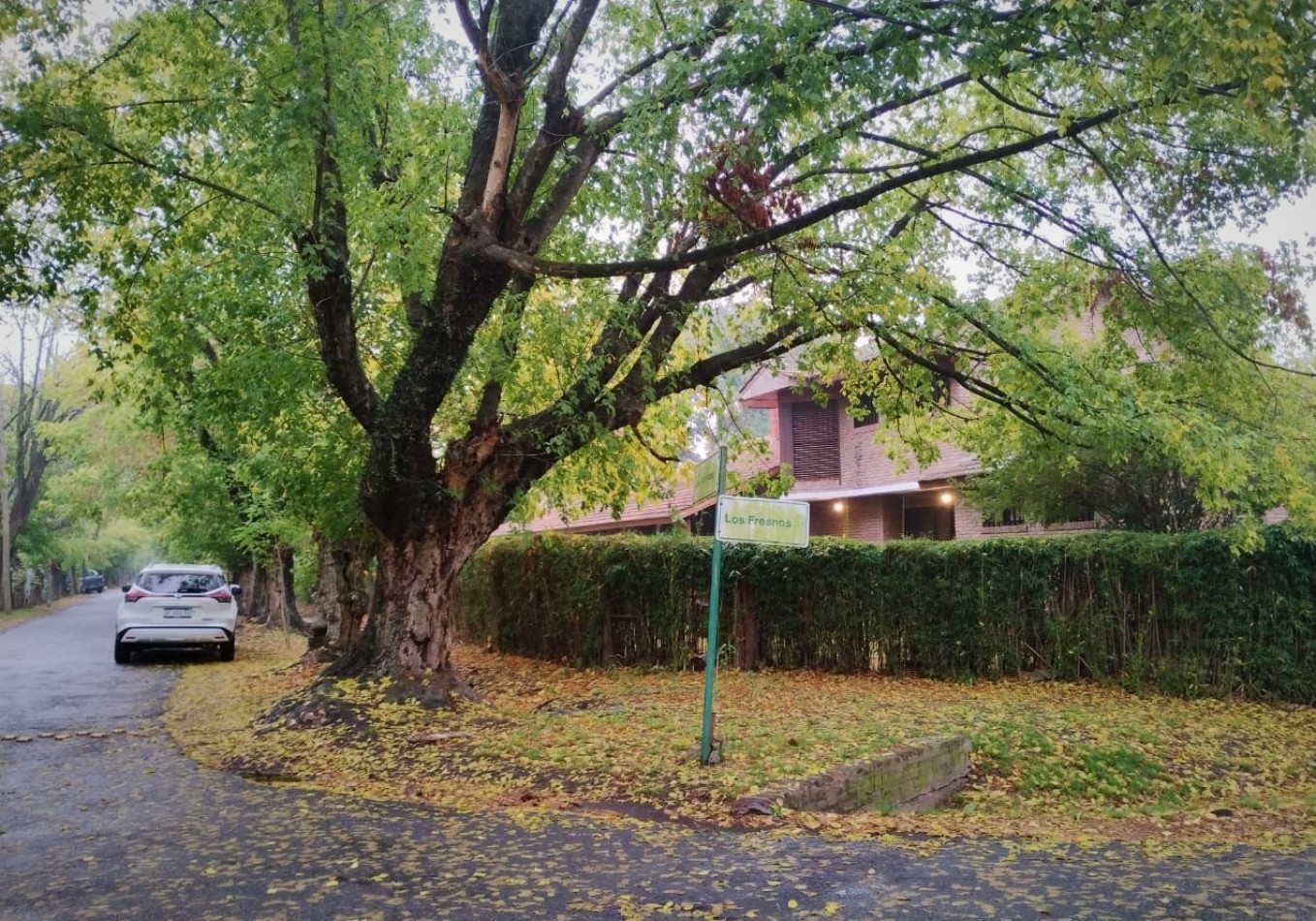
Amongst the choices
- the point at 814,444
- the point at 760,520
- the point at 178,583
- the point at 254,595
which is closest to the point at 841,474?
the point at 814,444

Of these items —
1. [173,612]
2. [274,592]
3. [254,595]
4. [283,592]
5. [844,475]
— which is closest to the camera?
[173,612]

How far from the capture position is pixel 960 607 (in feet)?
46.1

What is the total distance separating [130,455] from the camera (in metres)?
31.3

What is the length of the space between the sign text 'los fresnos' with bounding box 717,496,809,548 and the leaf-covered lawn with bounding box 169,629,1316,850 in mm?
1809

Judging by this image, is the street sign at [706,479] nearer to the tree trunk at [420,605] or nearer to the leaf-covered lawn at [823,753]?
the leaf-covered lawn at [823,753]

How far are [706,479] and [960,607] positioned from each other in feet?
22.9

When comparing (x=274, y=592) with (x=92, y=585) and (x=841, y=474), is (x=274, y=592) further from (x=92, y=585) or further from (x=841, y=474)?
(x=92, y=585)

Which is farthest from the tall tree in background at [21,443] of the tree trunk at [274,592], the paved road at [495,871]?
the paved road at [495,871]

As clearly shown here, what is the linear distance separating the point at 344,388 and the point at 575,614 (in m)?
7.35

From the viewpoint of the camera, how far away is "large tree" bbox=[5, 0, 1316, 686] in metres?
7.67

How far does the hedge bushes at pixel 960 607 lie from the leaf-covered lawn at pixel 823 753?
25.4 inches

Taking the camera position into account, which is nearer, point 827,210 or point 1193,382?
point 827,210

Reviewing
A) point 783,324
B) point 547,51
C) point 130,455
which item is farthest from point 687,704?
point 130,455

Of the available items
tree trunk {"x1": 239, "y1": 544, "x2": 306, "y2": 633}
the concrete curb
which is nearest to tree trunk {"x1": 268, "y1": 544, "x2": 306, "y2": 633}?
tree trunk {"x1": 239, "y1": 544, "x2": 306, "y2": 633}
